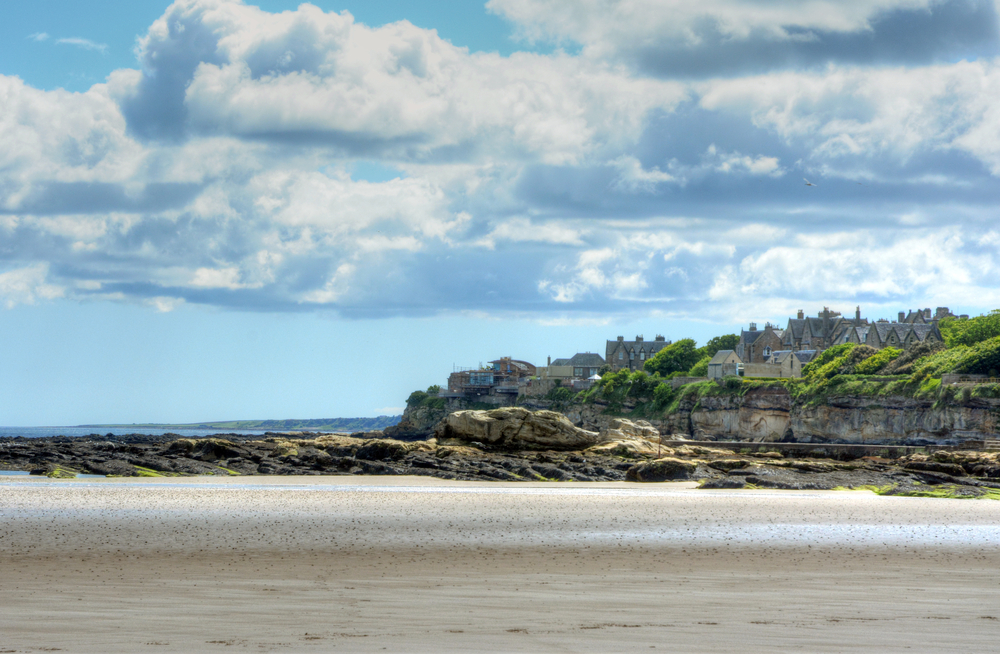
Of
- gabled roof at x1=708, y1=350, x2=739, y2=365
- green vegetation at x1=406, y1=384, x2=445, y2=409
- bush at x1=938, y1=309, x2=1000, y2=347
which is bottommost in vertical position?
green vegetation at x1=406, y1=384, x2=445, y2=409

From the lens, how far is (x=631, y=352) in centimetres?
14088

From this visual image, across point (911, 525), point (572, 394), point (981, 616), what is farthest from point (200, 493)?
point (572, 394)

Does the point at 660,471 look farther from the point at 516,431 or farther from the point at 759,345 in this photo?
the point at 759,345

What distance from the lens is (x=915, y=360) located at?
7925cm

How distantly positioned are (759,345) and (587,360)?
34156 millimetres

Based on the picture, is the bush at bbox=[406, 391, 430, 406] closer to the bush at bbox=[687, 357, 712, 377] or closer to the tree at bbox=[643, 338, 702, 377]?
the tree at bbox=[643, 338, 702, 377]

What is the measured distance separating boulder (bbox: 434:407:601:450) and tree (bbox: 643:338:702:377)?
76.4 meters

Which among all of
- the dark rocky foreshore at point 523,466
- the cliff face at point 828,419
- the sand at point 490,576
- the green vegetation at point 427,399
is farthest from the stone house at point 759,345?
the sand at point 490,576

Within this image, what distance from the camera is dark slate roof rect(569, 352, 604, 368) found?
142 m

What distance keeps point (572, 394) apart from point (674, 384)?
61.5 ft

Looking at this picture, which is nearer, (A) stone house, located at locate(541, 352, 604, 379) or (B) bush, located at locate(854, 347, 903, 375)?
(B) bush, located at locate(854, 347, 903, 375)

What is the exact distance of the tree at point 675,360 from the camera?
11906 cm

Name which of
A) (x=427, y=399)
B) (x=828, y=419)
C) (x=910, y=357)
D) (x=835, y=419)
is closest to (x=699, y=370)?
(x=828, y=419)

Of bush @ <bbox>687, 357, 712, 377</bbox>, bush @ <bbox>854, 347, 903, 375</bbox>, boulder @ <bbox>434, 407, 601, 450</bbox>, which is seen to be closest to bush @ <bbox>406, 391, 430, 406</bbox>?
bush @ <bbox>687, 357, 712, 377</bbox>
